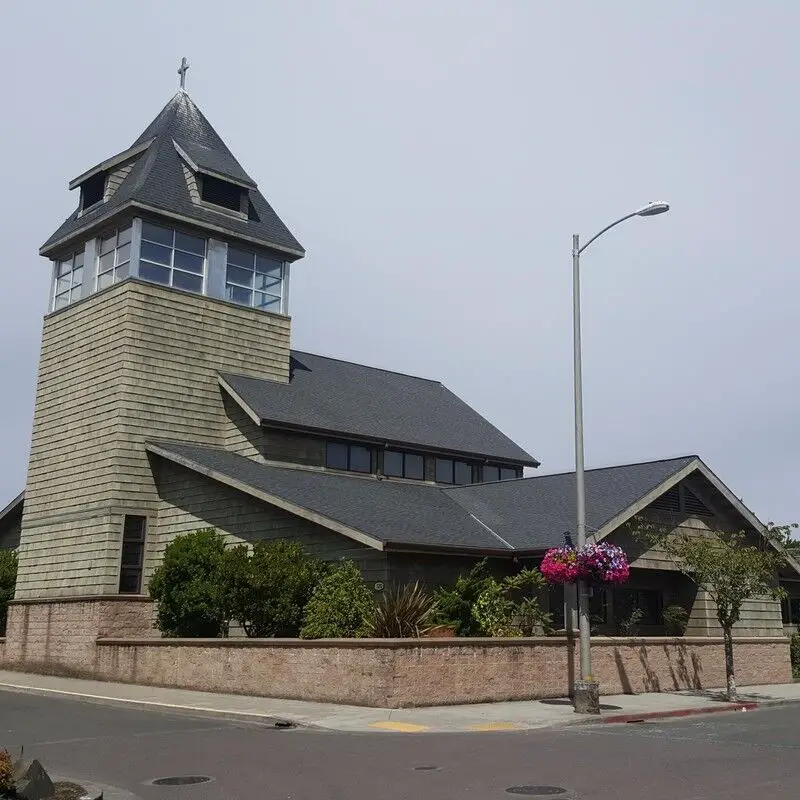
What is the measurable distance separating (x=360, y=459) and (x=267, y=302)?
6623 mm

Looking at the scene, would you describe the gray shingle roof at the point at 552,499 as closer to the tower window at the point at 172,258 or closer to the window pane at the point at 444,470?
the window pane at the point at 444,470

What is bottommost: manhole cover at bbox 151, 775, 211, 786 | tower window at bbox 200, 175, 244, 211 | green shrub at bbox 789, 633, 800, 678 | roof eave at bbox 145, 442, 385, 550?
manhole cover at bbox 151, 775, 211, 786

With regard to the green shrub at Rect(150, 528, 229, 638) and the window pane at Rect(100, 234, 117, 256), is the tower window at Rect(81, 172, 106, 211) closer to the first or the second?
the window pane at Rect(100, 234, 117, 256)

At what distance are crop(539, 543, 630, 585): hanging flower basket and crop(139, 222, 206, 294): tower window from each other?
666 inches

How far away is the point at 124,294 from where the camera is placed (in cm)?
3058

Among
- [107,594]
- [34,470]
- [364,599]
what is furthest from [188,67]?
[364,599]

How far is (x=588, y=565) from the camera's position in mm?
19797

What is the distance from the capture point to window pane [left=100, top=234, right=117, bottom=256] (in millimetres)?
32219

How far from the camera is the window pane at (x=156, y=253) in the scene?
31375 mm

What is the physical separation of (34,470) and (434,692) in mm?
19440

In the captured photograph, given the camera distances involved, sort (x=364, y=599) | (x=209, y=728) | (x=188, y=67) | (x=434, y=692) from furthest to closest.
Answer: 1. (x=188, y=67)
2. (x=364, y=599)
3. (x=434, y=692)
4. (x=209, y=728)

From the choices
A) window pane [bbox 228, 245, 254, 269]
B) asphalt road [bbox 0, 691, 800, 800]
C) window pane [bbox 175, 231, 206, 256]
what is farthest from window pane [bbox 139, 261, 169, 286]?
asphalt road [bbox 0, 691, 800, 800]

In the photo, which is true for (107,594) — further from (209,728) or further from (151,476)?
(209,728)

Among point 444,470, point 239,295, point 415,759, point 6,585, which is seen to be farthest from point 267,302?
point 415,759
